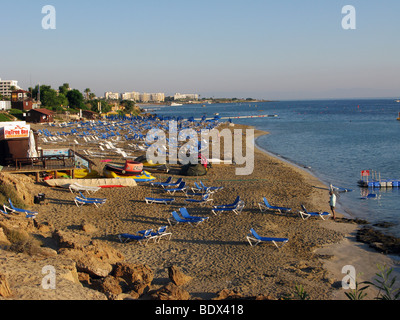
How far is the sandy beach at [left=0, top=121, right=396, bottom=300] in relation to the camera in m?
7.15

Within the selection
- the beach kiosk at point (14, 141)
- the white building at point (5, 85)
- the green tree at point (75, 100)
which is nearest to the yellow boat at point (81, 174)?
the beach kiosk at point (14, 141)

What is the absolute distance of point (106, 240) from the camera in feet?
31.7

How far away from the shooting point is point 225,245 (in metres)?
9.56

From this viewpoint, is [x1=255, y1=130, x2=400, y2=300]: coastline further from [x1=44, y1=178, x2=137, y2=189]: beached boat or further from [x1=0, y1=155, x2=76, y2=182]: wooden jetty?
[x1=0, y1=155, x2=76, y2=182]: wooden jetty

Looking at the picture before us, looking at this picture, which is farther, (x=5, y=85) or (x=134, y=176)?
(x=5, y=85)

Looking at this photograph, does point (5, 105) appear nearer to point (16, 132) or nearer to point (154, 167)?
point (16, 132)

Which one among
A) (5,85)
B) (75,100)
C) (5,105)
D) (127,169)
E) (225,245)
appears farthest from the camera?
(5,85)

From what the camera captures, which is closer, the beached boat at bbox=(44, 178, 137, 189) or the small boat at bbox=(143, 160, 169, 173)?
the beached boat at bbox=(44, 178, 137, 189)

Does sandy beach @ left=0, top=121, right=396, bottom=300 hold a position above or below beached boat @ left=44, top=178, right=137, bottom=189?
below

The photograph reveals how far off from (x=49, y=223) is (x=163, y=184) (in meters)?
5.37

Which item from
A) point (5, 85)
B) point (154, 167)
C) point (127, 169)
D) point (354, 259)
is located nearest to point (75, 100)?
point (154, 167)

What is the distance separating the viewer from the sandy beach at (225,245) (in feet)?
23.5

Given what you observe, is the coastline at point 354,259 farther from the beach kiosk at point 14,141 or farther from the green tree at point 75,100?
the green tree at point 75,100

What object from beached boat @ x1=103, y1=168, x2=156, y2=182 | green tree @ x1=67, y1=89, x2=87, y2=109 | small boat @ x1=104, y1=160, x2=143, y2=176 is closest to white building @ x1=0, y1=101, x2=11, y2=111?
green tree @ x1=67, y1=89, x2=87, y2=109
